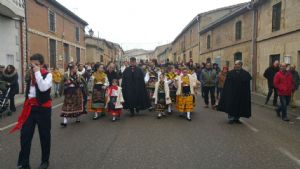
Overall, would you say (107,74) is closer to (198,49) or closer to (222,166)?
(222,166)

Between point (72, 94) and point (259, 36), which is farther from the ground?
point (259, 36)

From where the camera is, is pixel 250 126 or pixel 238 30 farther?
pixel 238 30

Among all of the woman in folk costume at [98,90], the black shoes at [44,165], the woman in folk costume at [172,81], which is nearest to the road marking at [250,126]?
the woman in folk costume at [172,81]

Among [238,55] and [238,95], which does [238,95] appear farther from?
[238,55]

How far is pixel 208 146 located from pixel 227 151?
0.45 metres

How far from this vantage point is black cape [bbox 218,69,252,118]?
27.4 ft

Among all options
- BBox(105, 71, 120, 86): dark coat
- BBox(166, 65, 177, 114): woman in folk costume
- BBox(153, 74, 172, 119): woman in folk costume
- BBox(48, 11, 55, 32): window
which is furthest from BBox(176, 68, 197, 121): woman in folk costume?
BBox(48, 11, 55, 32): window

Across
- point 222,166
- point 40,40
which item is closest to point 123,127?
point 222,166

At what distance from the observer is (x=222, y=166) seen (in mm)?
4660

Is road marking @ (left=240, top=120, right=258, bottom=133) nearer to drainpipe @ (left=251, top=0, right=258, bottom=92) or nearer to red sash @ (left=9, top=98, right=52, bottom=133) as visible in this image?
red sash @ (left=9, top=98, right=52, bottom=133)

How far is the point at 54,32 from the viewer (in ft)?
75.4

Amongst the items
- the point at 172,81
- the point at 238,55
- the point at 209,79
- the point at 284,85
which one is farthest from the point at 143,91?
the point at 238,55

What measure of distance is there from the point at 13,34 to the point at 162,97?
1102cm

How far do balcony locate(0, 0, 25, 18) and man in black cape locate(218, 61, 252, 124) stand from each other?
10.1 metres
